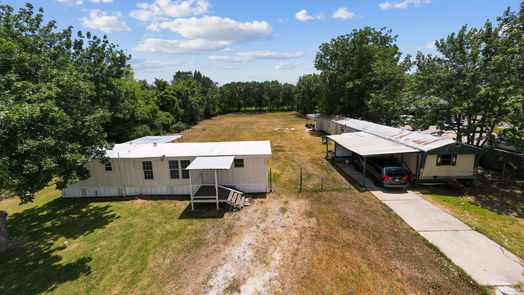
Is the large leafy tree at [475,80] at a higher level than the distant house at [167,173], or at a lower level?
higher

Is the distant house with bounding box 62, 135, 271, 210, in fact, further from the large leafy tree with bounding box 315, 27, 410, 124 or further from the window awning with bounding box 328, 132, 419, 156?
the large leafy tree with bounding box 315, 27, 410, 124

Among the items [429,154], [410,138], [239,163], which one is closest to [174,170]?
[239,163]

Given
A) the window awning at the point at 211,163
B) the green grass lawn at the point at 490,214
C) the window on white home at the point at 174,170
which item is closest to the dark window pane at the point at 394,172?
the green grass lawn at the point at 490,214

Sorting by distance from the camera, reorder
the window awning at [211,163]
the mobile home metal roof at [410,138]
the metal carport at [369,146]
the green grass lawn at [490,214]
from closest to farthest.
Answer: the green grass lawn at [490,214]
the window awning at [211,163]
the mobile home metal roof at [410,138]
the metal carport at [369,146]

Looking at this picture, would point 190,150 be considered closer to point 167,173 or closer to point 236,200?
point 167,173

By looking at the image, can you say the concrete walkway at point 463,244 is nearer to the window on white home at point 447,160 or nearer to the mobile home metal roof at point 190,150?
the window on white home at point 447,160

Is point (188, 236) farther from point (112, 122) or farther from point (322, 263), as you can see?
point (112, 122)
